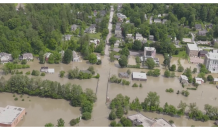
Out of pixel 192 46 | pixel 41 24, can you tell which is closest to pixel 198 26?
pixel 192 46

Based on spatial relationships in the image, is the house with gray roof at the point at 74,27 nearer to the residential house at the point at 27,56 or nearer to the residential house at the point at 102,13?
the residential house at the point at 102,13

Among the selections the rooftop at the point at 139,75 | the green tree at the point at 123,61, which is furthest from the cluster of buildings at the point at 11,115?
the green tree at the point at 123,61

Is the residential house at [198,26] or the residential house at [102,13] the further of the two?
the residential house at [102,13]

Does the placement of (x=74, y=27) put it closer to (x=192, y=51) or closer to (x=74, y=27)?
(x=74, y=27)

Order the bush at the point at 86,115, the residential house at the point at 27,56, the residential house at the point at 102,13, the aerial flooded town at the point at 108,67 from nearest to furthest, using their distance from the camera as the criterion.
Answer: the bush at the point at 86,115, the aerial flooded town at the point at 108,67, the residential house at the point at 27,56, the residential house at the point at 102,13

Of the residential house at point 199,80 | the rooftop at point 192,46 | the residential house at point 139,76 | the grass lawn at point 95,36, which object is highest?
the grass lawn at point 95,36

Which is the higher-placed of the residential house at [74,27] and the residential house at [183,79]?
the residential house at [74,27]

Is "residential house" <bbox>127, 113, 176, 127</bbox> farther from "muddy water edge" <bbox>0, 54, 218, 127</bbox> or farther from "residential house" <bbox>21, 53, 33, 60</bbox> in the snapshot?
"residential house" <bbox>21, 53, 33, 60</bbox>
